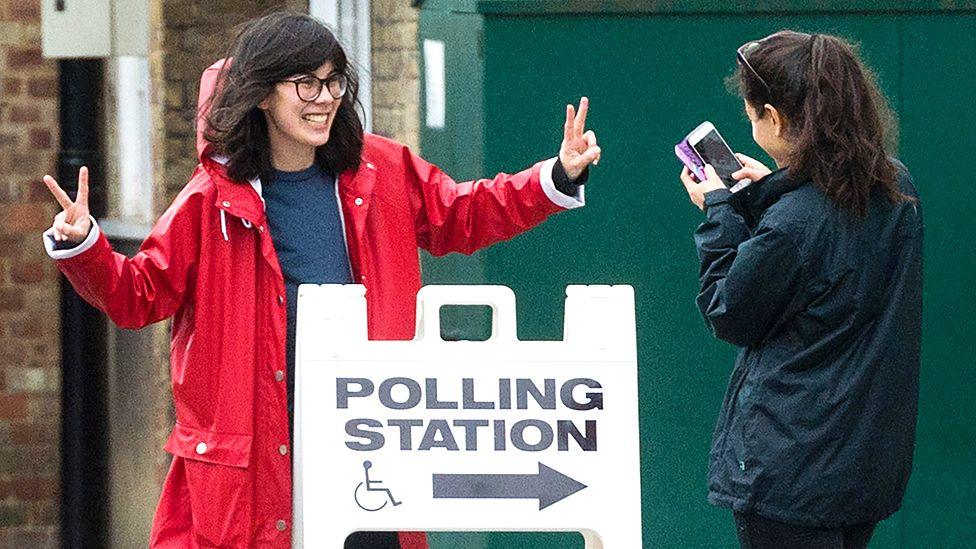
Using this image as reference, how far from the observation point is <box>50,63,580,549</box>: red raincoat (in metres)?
3.79

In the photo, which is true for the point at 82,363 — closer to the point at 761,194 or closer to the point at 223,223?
the point at 223,223

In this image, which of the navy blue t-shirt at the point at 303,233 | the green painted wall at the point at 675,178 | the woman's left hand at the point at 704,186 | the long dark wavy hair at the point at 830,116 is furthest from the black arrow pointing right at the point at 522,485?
the green painted wall at the point at 675,178

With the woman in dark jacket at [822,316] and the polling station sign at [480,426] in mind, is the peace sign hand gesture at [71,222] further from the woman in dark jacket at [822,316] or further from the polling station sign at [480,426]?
the woman in dark jacket at [822,316]

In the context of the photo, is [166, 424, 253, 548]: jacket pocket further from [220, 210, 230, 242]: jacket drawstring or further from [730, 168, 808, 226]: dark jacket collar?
[730, 168, 808, 226]: dark jacket collar

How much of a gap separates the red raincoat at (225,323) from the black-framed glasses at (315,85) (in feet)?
0.62

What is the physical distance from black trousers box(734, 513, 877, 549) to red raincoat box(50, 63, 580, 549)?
70 centimetres

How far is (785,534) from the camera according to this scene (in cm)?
361

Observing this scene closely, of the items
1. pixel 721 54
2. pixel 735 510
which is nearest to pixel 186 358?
pixel 735 510

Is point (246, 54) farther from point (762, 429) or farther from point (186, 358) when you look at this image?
point (762, 429)

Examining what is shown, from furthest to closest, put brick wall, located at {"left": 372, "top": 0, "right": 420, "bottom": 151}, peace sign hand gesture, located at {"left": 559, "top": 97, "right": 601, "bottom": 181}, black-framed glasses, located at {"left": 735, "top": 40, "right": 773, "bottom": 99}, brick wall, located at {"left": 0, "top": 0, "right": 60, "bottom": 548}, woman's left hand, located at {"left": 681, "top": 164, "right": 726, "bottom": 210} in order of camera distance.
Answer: brick wall, located at {"left": 0, "top": 0, "right": 60, "bottom": 548}
brick wall, located at {"left": 372, "top": 0, "right": 420, "bottom": 151}
peace sign hand gesture, located at {"left": 559, "top": 97, "right": 601, "bottom": 181}
woman's left hand, located at {"left": 681, "top": 164, "right": 726, "bottom": 210}
black-framed glasses, located at {"left": 735, "top": 40, "right": 773, "bottom": 99}

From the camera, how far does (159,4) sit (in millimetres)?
6734

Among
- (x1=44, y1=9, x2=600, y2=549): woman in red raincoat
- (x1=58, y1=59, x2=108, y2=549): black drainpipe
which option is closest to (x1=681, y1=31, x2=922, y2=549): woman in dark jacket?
(x1=44, y1=9, x2=600, y2=549): woman in red raincoat

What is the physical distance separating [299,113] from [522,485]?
2.88 ft

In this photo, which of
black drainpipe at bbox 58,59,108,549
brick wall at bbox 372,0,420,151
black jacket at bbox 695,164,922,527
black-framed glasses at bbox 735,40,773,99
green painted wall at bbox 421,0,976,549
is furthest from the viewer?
black drainpipe at bbox 58,59,108,549
